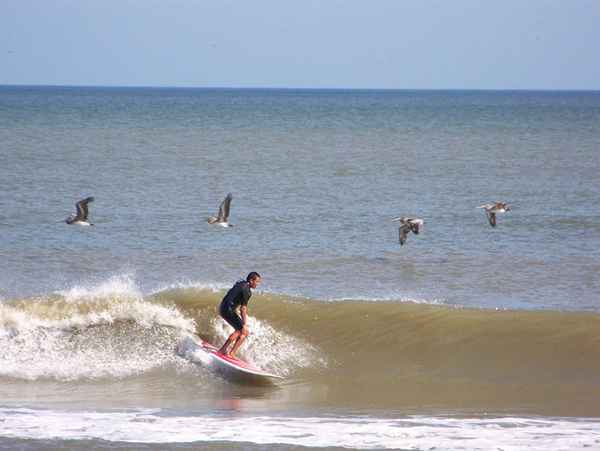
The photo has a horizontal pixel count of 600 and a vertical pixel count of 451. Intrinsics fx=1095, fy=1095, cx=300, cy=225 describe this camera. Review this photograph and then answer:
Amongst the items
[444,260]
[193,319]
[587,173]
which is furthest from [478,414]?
[587,173]

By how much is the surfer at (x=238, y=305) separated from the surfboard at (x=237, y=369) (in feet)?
0.56

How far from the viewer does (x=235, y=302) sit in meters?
15.7

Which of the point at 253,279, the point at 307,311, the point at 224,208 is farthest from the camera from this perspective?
the point at 224,208

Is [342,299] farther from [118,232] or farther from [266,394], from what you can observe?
[118,232]

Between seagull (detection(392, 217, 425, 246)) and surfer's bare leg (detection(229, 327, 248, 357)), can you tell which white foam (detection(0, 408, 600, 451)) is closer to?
surfer's bare leg (detection(229, 327, 248, 357))

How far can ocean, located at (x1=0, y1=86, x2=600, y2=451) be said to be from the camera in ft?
42.3

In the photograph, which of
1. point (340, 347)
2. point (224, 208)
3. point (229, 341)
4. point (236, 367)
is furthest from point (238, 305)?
point (224, 208)

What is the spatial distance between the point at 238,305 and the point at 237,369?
0.97 meters

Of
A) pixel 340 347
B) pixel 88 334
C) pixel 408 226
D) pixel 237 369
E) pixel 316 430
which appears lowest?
pixel 316 430

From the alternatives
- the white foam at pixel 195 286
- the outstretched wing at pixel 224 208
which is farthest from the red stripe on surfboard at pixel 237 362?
the outstretched wing at pixel 224 208

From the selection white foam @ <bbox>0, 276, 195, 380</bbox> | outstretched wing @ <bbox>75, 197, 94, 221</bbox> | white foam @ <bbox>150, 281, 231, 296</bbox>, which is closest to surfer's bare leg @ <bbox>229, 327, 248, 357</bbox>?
white foam @ <bbox>0, 276, 195, 380</bbox>

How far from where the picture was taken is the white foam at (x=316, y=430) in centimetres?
1189

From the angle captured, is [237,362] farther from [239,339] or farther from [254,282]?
[254,282]

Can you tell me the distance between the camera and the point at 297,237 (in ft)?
88.8
